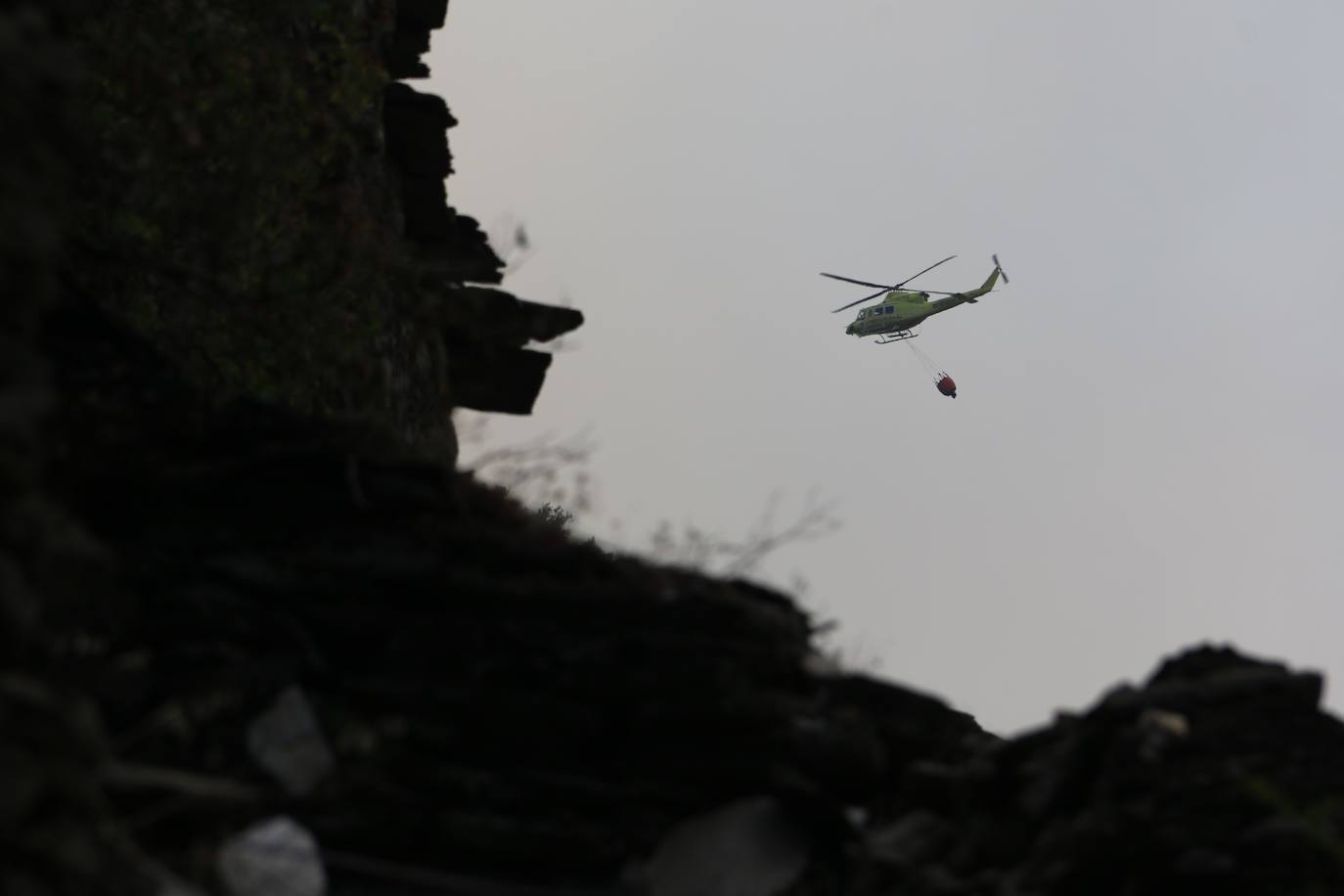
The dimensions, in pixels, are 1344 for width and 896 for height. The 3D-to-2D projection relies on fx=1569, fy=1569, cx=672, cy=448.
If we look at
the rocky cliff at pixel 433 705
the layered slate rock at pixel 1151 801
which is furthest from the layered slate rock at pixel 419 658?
the layered slate rock at pixel 1151 801

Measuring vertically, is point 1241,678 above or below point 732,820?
above

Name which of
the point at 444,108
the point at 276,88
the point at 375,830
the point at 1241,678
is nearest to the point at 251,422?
the point at 375,830

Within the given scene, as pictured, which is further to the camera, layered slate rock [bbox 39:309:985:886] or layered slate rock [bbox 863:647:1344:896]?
layered slate rock [bbox 39:309:985:886]

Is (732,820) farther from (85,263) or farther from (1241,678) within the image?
(85,263)

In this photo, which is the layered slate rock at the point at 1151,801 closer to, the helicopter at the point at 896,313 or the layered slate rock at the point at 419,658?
the layered slate rock at the point at 419,658

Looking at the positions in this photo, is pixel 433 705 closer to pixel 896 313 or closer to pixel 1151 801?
pixel 1151 801

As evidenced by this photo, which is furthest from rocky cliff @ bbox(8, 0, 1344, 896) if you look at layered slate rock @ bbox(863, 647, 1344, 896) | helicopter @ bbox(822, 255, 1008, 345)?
helicopter @ bbox(822, 255, 1008, 345)

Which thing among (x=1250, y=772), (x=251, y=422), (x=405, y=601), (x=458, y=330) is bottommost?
(x=1250, y=772)

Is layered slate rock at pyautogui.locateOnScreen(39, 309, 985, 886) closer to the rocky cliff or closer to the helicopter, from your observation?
the rocky cliff

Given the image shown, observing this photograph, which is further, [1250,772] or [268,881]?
[1250,772]
